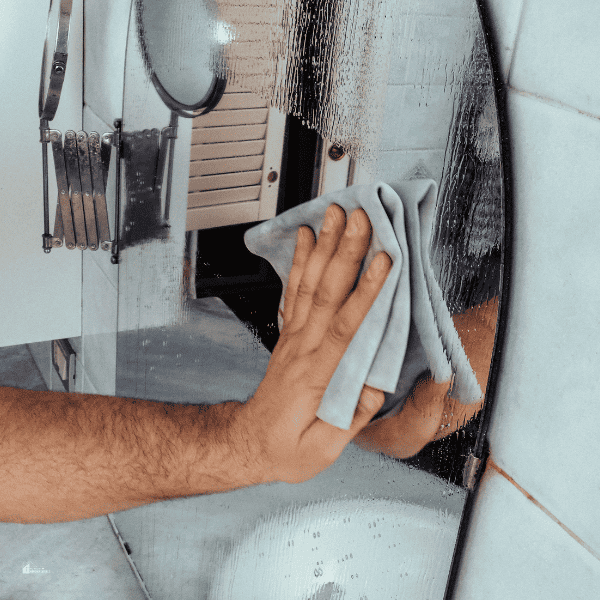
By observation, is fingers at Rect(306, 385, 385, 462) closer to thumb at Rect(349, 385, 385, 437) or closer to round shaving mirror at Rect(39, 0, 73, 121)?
thumb at Rect(349, 385, 385, 437)

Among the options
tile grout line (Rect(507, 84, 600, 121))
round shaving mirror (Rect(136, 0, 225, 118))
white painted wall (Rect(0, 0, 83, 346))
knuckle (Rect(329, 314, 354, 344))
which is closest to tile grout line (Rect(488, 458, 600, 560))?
knuckle (Rect(329, 314, 354, 344))

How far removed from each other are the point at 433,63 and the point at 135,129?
587mm

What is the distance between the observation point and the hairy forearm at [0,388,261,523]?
69 centimetres

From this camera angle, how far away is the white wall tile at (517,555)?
39cm

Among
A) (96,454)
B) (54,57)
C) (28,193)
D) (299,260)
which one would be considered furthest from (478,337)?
(28,193)

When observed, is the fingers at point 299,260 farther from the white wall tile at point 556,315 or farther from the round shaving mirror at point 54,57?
the round shaving mirror at point 54,57

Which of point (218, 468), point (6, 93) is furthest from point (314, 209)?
point (6, 93)

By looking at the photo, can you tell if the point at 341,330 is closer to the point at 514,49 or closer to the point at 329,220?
the point at 329,220

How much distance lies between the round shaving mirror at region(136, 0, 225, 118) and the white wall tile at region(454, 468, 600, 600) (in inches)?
18.8

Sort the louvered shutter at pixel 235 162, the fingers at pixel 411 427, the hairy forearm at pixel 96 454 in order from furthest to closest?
1. the hairy forearm at pixel 96 454
2. the louvered shutter at pixel 235 162
3. the fingers at pixel 411 427

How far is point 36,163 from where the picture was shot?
3.51 feet

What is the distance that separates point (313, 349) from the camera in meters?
0.49

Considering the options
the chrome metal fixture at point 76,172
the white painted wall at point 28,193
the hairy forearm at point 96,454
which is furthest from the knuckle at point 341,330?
the white painted wall at point 28,193

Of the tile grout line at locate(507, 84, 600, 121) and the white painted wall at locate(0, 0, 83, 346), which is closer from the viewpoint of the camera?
the tile grout line at locate(507, 84, 600, 121)
